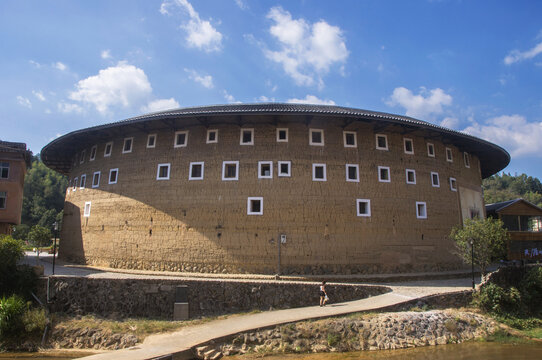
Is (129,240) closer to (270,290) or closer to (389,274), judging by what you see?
(270,290)

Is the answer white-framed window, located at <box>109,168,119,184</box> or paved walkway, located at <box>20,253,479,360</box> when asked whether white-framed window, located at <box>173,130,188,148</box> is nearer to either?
white-framed window, located at <box>109,168,119,184</box>

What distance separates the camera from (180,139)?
20.0 metres

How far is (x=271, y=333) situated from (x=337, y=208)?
8520mm

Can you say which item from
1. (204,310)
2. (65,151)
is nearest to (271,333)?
(204,310)

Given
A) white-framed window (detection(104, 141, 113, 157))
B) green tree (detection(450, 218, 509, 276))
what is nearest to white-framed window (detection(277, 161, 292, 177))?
green tree (detection(450, 218, 509, 276))

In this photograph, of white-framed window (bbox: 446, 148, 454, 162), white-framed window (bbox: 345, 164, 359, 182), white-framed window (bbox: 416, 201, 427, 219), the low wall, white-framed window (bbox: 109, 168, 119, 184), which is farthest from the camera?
white-framed window (bbox: 446, 148, 454, 162)

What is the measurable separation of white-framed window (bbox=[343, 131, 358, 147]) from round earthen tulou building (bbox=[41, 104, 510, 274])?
6cm

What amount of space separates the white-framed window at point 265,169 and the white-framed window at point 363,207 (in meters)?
4.65

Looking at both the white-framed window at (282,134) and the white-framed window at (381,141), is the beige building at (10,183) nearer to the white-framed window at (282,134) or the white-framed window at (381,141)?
the white-framed window at (282,134)

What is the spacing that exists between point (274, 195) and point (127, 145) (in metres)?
9.61

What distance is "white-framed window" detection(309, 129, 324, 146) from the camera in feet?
62.2

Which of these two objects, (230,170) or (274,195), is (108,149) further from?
(274,195)

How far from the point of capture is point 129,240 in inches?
764

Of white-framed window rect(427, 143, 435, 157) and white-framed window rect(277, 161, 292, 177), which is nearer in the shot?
white-framed window rect(277, 161, 292, 177)
